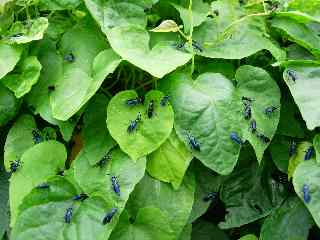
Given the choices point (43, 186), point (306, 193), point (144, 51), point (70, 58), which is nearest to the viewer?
point (306, 193)

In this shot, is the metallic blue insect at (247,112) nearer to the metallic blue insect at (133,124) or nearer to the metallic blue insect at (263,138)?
the metallic blue insect at (263,138)

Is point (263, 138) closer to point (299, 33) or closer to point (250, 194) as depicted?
point (250, 194)

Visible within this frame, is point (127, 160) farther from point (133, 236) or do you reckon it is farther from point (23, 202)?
point (23, 202)

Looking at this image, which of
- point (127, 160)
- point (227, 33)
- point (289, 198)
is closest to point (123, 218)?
point (127, 160)

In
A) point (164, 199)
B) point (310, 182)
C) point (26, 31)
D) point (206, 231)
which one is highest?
point (26, 31)

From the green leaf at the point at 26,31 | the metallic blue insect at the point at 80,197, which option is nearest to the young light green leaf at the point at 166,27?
the green leaf at the point at 26,31

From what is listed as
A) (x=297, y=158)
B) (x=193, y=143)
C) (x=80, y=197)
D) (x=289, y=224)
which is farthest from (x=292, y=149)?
(x=80, y=197)

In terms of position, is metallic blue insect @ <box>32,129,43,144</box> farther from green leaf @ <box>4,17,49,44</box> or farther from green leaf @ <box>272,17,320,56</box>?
green leaf @ <box>272,17,320,56</box>
